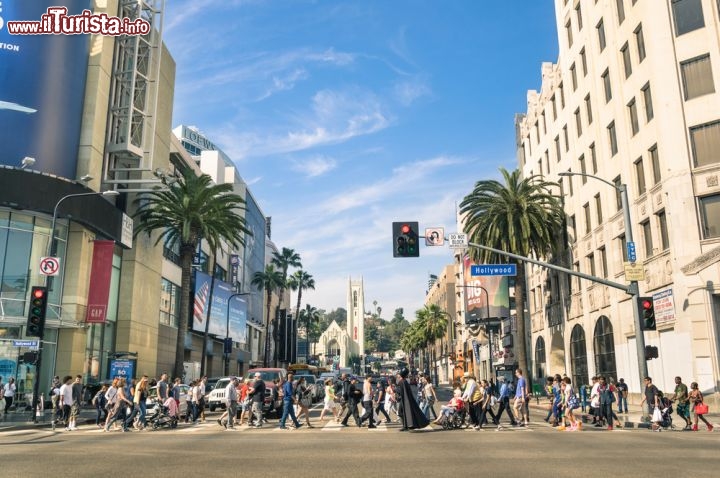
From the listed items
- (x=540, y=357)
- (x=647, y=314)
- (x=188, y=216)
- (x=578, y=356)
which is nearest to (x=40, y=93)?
(x=188, y=216)

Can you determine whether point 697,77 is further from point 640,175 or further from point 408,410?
point 408,410

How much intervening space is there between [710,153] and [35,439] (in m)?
30.8

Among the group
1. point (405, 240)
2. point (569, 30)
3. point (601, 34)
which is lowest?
point (405, 240)

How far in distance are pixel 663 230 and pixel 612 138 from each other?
367 inches

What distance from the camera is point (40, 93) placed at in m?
33.8

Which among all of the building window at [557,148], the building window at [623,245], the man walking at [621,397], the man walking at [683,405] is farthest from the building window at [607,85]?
the man walking at [683,405]

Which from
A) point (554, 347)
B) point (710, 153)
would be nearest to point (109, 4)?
point (710, 153)

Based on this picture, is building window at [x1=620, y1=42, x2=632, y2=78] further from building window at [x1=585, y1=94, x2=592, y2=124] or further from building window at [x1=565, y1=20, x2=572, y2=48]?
building window at [x1=565, y1=20, x2=572, y2=48]

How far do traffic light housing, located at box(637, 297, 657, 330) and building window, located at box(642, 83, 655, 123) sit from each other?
1424cm

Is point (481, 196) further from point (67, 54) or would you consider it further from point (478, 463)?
point (478, 463)

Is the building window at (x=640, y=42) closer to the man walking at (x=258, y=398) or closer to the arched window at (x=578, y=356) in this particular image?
the arched window at (x=578, y=356)

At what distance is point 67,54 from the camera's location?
35.2m

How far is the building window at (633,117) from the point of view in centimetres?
3466

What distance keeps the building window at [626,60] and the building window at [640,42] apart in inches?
41.4
